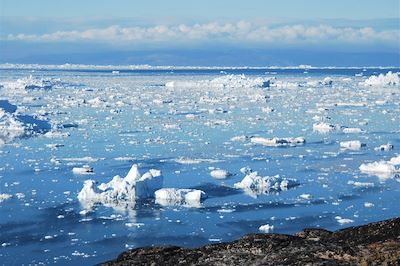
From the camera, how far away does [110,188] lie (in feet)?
55.4

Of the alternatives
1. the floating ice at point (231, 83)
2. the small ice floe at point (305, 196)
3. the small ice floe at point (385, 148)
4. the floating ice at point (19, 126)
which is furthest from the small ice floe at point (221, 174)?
the floating ice at point (231, 83)

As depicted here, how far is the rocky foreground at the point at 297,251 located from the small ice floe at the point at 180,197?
12.2 metres

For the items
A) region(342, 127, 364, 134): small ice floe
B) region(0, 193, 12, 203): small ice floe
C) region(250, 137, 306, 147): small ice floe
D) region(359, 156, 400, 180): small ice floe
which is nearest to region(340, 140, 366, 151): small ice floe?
region(250, 137, 306, 147): small ice floe

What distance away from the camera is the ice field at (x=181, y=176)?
13.6 meters

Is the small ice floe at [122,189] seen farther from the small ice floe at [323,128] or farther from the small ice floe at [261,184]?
the small ice floe at [323,128]

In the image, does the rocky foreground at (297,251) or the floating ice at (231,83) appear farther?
the floating ice at (231,83)

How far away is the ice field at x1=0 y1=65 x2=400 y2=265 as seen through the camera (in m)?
13.6

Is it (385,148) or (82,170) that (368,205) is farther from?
(82,170)

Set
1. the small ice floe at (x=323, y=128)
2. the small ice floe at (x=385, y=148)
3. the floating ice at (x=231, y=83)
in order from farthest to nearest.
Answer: the floating ice at (x=231, y=83) → the small ice floe at (x=323, y=128) → the small ice floe at (x=385, y=148)

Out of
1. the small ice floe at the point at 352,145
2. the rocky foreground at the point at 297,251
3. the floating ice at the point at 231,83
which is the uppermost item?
the rocky foreground at the point at 297,251

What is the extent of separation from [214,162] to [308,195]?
494 cm

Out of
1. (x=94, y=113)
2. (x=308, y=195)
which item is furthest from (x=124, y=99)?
(x=308, y=195)

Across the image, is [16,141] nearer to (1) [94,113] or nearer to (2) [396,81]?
(1) [94,113]

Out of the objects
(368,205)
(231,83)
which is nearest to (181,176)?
(368,205)
